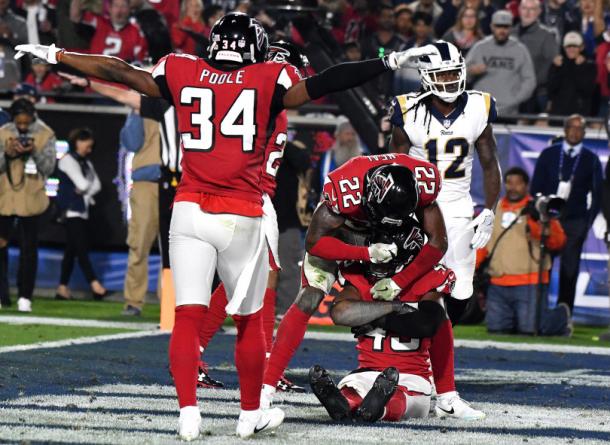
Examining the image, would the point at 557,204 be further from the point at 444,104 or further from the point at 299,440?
the point at 299,440

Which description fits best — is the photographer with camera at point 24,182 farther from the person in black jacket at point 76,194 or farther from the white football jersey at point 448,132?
the white football jersey at point 448,132

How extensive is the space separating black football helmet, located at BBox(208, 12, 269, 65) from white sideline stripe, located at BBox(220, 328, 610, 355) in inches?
219

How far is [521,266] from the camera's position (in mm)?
13039

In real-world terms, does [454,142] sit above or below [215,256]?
above

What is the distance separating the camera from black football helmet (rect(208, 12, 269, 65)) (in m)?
5.98

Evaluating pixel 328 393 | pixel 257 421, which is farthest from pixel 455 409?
pixel 257 421

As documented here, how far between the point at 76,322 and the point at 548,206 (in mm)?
4132

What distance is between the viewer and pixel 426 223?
22.1 ft

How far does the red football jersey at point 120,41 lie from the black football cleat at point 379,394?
375 inches

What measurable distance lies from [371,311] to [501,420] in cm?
78

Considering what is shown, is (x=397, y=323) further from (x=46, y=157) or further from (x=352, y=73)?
(x=46, y=157)

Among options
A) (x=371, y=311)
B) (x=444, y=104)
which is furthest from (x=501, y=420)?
(x=444, y=104)

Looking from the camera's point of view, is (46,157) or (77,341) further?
(46,157)

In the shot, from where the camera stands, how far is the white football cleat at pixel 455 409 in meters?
6.74
